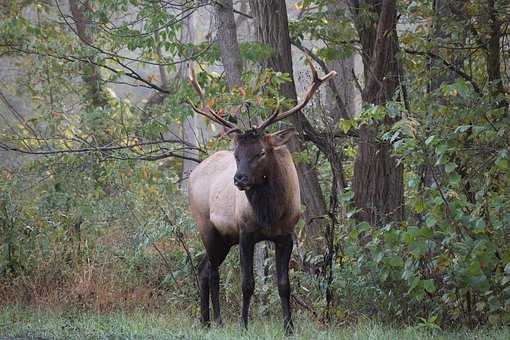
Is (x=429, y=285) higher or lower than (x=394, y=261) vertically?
lower

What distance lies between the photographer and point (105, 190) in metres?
16.2

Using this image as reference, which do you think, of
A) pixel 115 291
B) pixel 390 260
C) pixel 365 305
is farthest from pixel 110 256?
pixel 390 260

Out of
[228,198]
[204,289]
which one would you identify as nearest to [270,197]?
[228,198]

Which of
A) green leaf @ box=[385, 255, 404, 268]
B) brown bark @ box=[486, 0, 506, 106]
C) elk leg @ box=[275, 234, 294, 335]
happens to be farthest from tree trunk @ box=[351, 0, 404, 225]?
green leaf @ box=[385, 255, 404, 268]

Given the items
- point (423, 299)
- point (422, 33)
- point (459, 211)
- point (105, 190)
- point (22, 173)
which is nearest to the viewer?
point (459, 211)

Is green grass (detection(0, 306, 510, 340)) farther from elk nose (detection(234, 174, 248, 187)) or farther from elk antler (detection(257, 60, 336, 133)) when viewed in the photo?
elk antler (detection(257, 60, 336, 133))

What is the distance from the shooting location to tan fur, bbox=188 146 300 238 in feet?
32.9

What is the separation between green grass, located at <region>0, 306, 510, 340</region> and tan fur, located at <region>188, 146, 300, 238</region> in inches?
41.9

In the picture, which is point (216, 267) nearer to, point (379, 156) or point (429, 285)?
point (379, 156)

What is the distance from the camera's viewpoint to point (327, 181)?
14.7 metres

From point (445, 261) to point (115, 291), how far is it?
5.11 metres

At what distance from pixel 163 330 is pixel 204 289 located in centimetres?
199

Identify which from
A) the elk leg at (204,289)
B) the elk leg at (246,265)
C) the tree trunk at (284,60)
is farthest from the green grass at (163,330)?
the tree trunk at (284,60)

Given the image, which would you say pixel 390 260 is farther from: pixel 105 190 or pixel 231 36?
pixel 105 190
